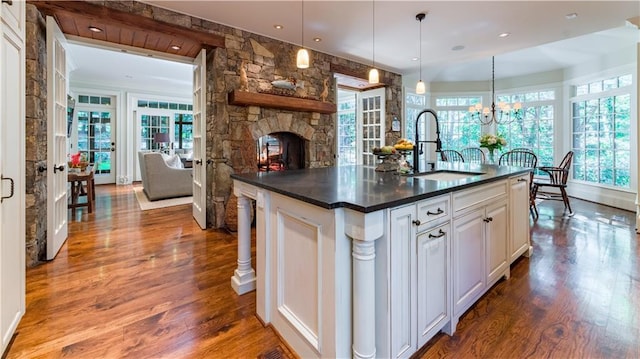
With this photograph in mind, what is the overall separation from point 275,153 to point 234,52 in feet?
5.42

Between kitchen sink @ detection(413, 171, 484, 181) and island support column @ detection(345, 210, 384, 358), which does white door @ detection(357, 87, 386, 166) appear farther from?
island support column @ detection(345, 210, 384, 358)

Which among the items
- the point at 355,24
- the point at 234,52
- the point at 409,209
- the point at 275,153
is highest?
the point at 355,24

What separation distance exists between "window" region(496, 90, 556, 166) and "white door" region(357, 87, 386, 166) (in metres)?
3.25

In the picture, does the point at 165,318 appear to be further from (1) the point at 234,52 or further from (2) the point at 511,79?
(2) the point at 511,79

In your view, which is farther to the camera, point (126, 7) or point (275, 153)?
point (275, 153)

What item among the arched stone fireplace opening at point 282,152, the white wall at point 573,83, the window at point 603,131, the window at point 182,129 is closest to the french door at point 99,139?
the window at point 182,129

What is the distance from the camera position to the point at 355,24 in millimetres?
3730

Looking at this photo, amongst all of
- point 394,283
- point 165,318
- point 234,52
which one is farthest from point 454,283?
point 234,52

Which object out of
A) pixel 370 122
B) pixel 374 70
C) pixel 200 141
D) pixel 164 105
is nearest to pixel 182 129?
pixel 164 105

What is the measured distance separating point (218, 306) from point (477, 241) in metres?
1.76

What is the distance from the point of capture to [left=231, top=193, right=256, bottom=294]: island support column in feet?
7.25

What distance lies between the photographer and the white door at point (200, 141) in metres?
3.80

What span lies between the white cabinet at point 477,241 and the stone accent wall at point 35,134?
133 inches

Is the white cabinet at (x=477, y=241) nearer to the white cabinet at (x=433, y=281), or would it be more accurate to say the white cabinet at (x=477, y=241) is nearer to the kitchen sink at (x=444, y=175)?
the white cabinet at (x=433, y=281)
